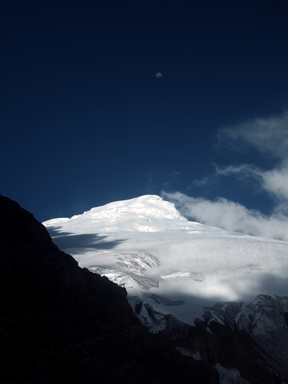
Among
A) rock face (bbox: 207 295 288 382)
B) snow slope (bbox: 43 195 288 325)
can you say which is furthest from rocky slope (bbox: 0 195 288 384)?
snow slope (bbox: 43 195 288 325)

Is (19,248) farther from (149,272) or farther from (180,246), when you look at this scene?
(180,246)

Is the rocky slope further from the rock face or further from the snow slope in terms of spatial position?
the snow slope

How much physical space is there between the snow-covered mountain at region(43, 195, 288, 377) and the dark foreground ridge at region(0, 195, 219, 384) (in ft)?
54.0

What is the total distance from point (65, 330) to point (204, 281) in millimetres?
55723

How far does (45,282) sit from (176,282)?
5007 centimetres

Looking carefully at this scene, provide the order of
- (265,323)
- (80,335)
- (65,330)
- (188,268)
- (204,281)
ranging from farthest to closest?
(188,268) < (204,281) < (265,323) < (80,335) < (65,330)

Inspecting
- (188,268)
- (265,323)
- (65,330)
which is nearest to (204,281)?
(188,268)

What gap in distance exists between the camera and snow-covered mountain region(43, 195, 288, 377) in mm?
47500

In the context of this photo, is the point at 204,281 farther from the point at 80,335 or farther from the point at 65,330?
the point at 65,330

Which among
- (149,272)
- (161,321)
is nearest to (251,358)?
(161,321)

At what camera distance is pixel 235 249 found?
10775 centimetres

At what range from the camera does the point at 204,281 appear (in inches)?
2916

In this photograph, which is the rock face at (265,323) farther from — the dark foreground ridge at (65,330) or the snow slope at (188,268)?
the dark foreground ridge at (65,330)

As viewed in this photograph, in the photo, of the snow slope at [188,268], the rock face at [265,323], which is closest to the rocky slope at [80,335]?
the rock face at [265,323]
